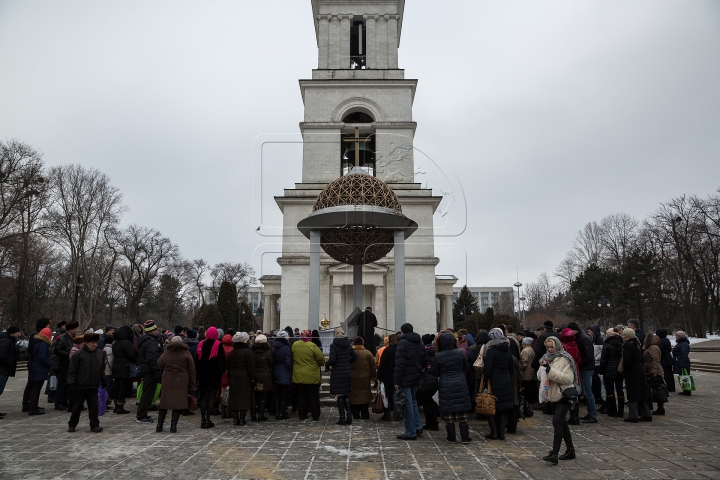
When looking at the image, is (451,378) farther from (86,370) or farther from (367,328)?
(86,370)

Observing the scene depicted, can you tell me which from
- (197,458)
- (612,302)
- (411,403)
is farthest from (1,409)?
(612,302)

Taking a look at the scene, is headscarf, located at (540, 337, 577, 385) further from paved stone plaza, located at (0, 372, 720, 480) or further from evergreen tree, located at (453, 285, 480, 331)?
evergreen tree, located at (453, 285, 480, 331)

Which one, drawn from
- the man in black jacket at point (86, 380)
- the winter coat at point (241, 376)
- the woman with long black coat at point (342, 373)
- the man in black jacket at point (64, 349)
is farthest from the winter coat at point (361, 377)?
the man in black jacket at point (64, 349)

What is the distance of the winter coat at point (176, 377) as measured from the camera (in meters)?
7.89

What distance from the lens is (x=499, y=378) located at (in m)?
7.25

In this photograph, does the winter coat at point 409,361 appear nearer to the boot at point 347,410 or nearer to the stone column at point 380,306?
the boot at point 347,410

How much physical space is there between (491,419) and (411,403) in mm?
1253

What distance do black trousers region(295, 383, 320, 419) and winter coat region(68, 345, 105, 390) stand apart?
11.1ft

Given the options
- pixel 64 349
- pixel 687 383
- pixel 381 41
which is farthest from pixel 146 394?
pixel 381 41

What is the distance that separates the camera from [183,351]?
8.26m

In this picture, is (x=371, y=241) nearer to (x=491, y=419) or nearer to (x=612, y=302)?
(x=491, y=419)

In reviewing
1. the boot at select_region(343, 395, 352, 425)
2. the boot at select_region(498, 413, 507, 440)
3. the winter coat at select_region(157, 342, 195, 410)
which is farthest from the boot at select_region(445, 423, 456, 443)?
the winter coat at select_region(157, 342, 195, 410)

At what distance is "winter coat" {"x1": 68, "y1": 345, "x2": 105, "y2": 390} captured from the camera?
7.84 metres

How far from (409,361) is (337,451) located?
6.09 feet
